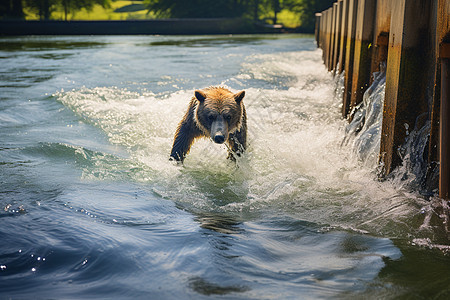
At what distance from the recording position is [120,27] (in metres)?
48.8

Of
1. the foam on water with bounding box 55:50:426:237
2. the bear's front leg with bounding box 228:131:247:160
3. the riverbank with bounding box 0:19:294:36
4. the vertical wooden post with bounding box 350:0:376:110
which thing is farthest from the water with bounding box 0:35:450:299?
the riverbank with bounding box 0:19:294:36

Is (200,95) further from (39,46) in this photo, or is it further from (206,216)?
(39,46)

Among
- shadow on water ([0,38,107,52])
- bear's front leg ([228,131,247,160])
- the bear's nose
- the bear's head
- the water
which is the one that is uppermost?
shadow on water ([0,38,107,52])

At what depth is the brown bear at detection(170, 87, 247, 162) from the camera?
6.71 metres

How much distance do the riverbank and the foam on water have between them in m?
36.9

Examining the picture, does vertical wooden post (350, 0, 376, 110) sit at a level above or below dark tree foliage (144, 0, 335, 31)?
below

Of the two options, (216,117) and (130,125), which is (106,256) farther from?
(130,125)

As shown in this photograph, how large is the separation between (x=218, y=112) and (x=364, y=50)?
109 inches

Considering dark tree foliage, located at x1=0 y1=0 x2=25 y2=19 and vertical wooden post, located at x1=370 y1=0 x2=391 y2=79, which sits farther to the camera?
dark tree foliage, located at x1=0 y1=0 x2=25 y2=19

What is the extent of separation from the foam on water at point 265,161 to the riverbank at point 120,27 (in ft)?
121

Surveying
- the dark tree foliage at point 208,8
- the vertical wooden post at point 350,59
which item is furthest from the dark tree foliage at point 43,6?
the vertical wooden post at point 350,59

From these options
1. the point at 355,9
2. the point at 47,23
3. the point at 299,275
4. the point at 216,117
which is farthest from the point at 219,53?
the point at 47,23

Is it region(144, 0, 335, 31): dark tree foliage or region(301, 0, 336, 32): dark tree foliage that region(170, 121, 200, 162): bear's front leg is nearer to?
region(301, 0, 336, 32): dark tree foliage

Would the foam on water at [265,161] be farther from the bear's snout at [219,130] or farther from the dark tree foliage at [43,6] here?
the dark tree foliage at [43,6]
